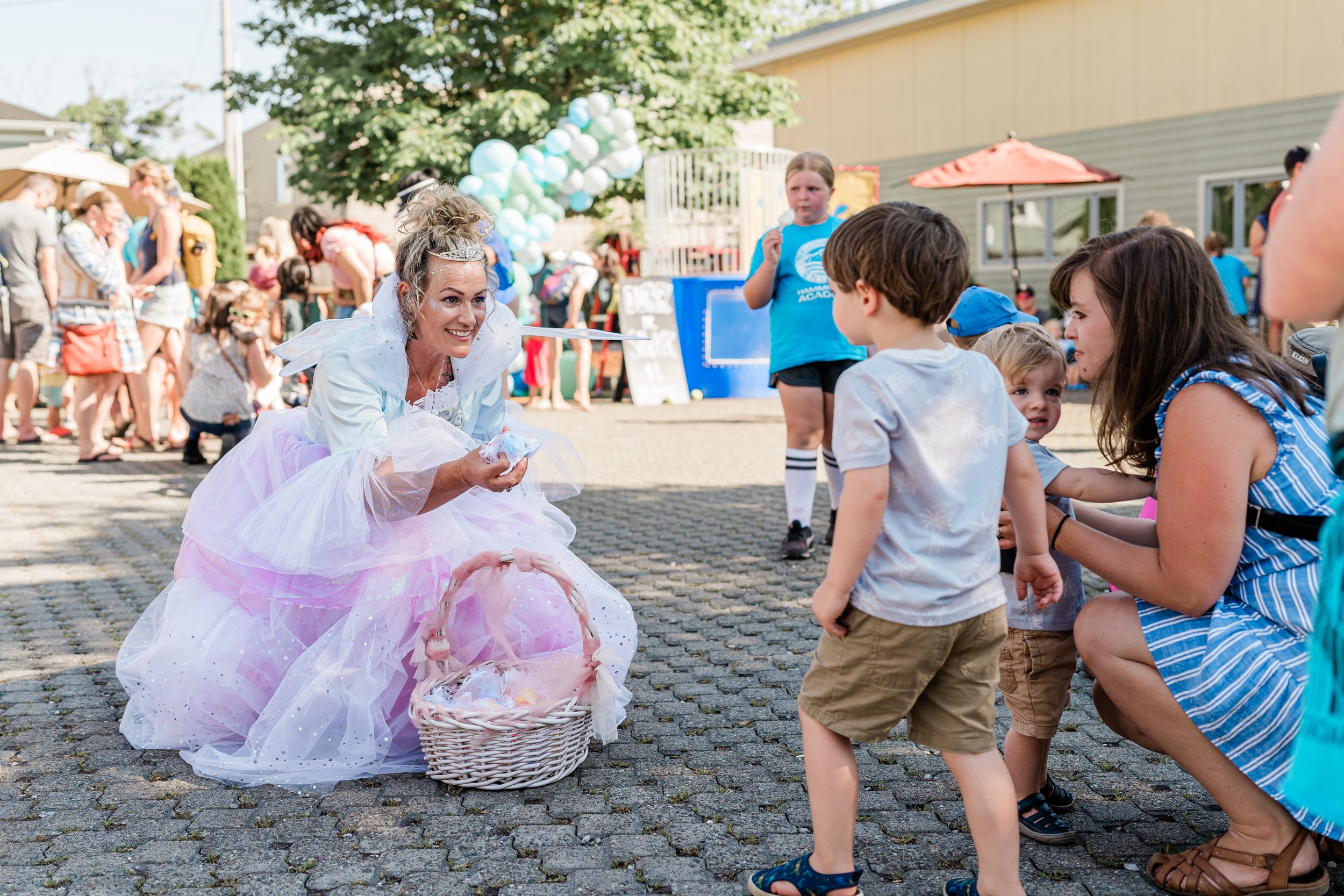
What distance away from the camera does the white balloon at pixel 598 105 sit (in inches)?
520

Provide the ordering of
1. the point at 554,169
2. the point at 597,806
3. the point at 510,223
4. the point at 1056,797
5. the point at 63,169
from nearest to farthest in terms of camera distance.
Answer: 1. the point at 1056,797
2. the point at 597,806
3. the point at 63,169
4. the point at 510,223
5. the point at 554,169

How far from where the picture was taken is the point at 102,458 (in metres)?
9.41

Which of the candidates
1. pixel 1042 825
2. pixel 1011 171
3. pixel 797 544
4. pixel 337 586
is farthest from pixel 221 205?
pixel 1042 825

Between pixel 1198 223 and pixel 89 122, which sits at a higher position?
pixel 89 122

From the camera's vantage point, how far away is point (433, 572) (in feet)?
10.8

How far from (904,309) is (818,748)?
34.5 inches

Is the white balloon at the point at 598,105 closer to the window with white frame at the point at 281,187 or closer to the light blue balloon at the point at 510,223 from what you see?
the light blue balloon at the point at 510,223

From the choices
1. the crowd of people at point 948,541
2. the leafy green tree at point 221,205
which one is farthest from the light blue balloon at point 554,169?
the leafy green tree at point 221,205

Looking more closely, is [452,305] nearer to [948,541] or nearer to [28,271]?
[948,541]

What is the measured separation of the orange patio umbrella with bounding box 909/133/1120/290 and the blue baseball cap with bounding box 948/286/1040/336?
A: 1028 cm

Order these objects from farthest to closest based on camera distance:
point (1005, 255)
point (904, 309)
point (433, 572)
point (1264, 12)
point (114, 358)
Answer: point (1005, 255) → point (1264, 12) → point (114, 358) → point (433, 572) → point (904, 309)

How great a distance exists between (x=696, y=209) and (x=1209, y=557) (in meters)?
13.3

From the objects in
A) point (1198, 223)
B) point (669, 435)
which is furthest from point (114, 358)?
point (1198, 223)

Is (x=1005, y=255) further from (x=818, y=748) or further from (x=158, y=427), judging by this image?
(x=818, y=748)
